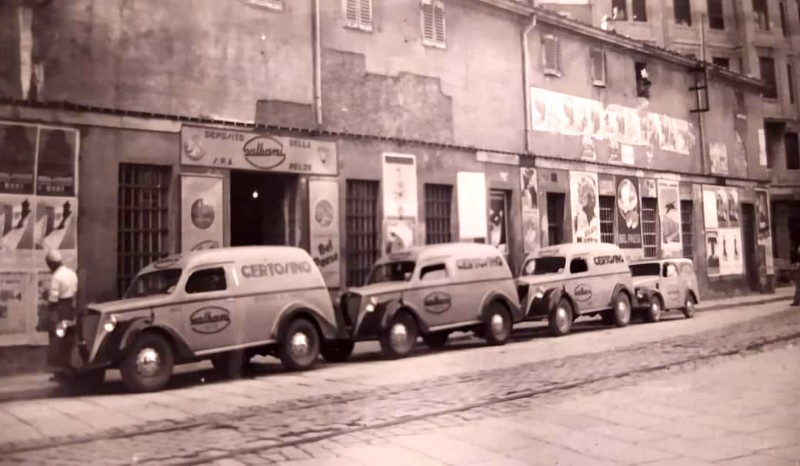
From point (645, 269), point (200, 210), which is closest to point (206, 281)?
point (200, 210)

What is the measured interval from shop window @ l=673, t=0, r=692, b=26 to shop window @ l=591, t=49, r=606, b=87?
1800 millimetres

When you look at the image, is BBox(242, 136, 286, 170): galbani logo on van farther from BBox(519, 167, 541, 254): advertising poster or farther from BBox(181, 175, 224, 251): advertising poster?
BBox(519, 167, 541, 254): advertising poster

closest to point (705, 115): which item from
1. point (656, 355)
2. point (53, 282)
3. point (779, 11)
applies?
point (656, 355)

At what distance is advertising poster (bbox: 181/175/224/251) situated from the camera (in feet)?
19.1

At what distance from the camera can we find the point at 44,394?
414cm

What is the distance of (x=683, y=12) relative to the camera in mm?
4523

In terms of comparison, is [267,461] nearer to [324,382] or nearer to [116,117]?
[324,382]

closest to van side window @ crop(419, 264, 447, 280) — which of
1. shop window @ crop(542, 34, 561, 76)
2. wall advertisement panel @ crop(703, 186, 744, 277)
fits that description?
shop window @ crop(542, 34, 561, 76)

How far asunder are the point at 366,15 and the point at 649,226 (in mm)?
5104

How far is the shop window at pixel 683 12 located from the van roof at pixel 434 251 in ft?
7.00

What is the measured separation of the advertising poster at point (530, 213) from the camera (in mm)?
6101

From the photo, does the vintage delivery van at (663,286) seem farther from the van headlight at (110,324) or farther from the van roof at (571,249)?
the van headlight at (110,324)

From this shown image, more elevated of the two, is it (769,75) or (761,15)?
(761,15)

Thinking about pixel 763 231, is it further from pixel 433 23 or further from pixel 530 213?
pixel 433 23
